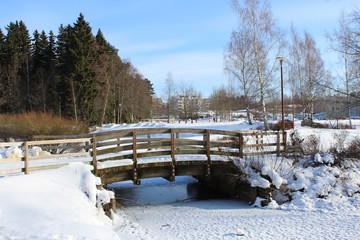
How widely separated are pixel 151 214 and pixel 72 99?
89.4ft

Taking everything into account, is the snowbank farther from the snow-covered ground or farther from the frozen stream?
the frozen stream

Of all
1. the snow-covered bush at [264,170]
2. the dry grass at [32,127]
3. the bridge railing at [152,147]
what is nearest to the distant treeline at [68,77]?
the dry grass at [32,127]

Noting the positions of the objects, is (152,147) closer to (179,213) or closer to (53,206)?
(179,213)

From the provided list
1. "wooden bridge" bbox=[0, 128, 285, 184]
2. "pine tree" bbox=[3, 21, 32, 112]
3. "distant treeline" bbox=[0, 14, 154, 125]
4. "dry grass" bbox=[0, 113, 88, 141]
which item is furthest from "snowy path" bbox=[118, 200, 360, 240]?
"pine tree" bbox=[3, 21, 32, 112]

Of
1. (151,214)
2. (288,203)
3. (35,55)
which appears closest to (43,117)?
(151,214)

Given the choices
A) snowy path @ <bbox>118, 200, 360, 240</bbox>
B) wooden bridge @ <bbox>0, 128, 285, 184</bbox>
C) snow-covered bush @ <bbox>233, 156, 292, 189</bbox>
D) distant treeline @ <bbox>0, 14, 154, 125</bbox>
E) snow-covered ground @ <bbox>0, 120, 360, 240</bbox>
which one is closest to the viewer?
snow-covered ground @ <bbox>0, 120, 360, 240</bbox>

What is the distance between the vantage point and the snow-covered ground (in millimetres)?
5686

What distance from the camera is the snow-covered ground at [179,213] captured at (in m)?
5.69

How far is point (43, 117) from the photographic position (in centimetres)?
1733

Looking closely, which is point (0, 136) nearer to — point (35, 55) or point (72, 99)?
point (72, 99)

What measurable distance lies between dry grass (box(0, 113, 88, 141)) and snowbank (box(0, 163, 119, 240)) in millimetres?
8683

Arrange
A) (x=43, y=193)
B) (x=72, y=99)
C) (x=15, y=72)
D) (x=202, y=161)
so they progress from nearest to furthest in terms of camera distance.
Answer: (x=43, y=193) → (x=202, y=161) → (x=72, y=99) → (x=15, y=72)

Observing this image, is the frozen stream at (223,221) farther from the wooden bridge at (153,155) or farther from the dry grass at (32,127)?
the dry grass at (32,127)

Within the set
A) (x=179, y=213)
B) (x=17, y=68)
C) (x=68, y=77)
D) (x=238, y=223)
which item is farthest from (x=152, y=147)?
(x=17, y=68)
